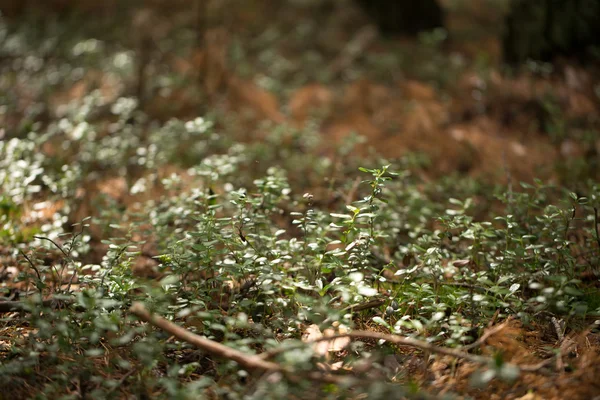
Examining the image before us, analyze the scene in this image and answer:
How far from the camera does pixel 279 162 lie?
4109 millimetres

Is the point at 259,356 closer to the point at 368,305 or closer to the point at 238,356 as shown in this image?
the point at 238,356

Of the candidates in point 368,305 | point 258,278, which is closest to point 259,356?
point 258,278

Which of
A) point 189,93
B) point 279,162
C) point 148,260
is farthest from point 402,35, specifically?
point 148,260

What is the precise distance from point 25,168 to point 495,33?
6241 mm

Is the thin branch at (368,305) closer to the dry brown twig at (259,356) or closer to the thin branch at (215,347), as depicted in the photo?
the dry brown twig at (259,356)

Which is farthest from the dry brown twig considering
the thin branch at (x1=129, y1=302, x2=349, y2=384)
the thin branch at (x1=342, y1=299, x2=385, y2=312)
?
the thin branch at (x1=342, y1=299, x2=385, y2=312)

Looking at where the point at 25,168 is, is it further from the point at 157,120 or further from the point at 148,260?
the point at 157,120

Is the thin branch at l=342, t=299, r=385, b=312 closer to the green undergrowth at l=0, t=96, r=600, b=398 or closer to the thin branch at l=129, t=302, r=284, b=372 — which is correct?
the green undergrowth at l=0, t=96, r=600, b=398

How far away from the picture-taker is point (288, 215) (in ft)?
A: 11.1

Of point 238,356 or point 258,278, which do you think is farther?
point 258,278

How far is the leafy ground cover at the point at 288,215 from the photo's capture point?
1907 millimetres

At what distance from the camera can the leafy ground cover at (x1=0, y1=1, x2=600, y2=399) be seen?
75.1 inches

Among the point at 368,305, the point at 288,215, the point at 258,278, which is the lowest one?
the point at 288,215

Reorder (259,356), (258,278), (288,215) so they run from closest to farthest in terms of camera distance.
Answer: (259,356), (258,278), (288,215)
